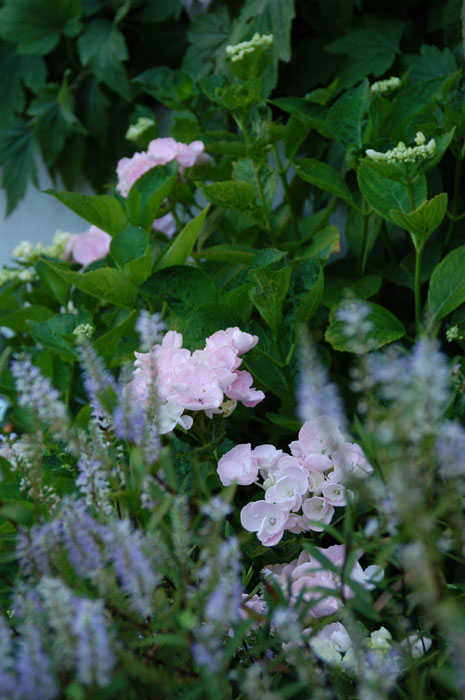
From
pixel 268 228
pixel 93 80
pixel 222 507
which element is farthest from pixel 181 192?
pixel 222 507

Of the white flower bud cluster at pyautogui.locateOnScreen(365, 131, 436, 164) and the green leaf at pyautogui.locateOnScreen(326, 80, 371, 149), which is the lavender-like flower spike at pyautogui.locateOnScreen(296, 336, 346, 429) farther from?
the green leaf at pyautogui.locateOnScreen(326, 80, 371, 149)

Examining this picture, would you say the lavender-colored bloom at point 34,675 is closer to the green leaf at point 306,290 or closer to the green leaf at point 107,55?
the green leaf at point 306,290

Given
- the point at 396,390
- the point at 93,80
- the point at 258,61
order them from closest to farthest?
1. the point at 396,390
2. the point at 258,61
3. the point at 93,80

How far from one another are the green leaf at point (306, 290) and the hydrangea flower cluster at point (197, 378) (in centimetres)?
11

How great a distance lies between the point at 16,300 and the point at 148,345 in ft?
2.91

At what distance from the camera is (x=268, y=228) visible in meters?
1.10

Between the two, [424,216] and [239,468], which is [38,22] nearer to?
[424,216]

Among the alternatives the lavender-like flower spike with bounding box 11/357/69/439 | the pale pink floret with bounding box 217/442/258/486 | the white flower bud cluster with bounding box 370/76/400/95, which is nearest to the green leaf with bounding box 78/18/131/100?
the white flower bud cluster with bounding box 370/76/400/95

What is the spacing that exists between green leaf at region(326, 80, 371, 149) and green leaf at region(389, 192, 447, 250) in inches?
8.9

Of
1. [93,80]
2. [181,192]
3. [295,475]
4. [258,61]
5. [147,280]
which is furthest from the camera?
[93,80]

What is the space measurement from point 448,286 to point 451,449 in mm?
497

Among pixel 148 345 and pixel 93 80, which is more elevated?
pixel 148 345

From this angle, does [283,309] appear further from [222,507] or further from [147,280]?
[222,507]

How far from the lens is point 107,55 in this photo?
1.65 meters
